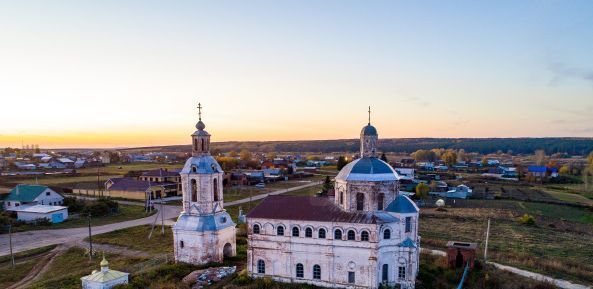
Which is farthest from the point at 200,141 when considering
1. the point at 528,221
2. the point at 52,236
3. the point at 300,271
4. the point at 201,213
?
the point at 528,221

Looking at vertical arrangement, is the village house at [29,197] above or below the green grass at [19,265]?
above

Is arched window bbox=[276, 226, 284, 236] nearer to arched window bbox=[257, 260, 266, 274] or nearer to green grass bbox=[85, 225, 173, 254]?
arched window bbox=[257, 260, 266, 274]

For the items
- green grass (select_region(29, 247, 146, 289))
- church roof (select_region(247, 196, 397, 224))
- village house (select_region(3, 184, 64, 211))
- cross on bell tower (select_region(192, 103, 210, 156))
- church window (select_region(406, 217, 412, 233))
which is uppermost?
Result: cross on bell tower (select_region(192, 103, 210, 156))

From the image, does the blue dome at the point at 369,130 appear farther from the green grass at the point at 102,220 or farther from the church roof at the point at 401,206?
the green grass at the point at 102,220

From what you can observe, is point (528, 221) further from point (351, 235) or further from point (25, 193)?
point (25, 193)

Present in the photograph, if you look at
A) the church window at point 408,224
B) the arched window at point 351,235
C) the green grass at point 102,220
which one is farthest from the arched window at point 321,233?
the green grass at point 102,220

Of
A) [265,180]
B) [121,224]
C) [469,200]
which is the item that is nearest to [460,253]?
[121,224]

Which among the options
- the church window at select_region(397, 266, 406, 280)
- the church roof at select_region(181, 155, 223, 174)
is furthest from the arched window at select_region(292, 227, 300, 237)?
the church roof at select_region(181, 155, 223, 174)
